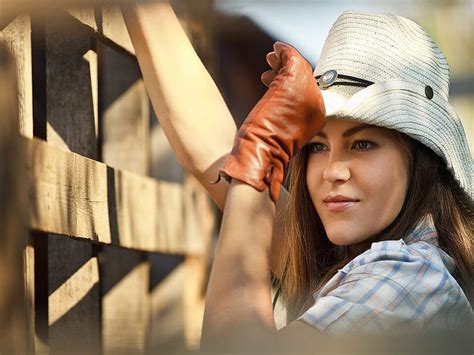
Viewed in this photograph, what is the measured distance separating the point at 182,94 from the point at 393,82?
1.55 feet

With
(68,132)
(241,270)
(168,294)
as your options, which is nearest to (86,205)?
(68,132)

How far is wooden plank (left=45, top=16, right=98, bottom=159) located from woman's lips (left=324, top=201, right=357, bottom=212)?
0.64m

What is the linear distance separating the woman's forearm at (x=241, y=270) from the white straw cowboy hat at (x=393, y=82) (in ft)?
1.37

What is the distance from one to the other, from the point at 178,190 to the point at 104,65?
49cm

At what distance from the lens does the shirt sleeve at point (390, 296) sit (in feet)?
5.23

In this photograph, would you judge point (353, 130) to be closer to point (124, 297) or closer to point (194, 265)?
point (124, 297)

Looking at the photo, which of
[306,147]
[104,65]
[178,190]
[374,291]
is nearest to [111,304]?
[178,190]

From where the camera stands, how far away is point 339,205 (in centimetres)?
194

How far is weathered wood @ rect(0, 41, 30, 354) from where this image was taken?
1.07 meters

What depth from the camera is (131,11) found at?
6.56ft

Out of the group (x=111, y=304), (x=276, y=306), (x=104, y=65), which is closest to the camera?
(x=276, y=306)

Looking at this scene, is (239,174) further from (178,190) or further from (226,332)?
(178,190)

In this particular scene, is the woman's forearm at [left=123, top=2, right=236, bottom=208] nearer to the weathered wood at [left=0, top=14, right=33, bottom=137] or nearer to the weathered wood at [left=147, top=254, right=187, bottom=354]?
the weathered wood at [left=0, top=14, right=33, bottom=137]

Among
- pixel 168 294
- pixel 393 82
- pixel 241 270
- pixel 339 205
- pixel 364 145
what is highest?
pixel 393 82
